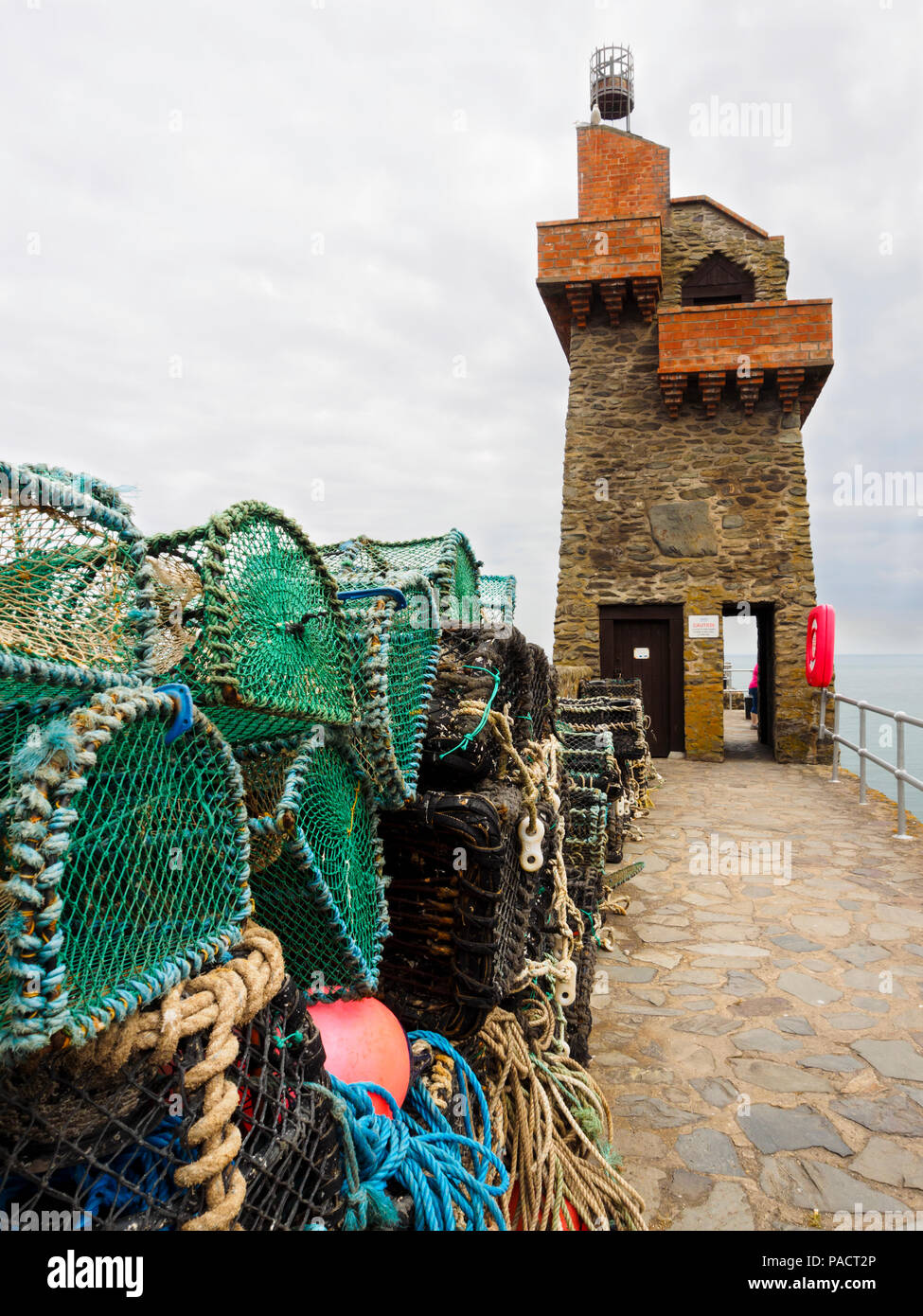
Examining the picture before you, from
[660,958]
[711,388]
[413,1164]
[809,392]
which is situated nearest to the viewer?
[413,1164]

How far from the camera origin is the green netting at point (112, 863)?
72 centimetres

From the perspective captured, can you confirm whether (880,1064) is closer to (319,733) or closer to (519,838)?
(519,838)

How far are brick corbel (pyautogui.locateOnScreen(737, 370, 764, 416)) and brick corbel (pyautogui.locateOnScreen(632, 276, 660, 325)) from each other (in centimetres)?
185

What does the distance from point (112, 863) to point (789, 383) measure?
12139 mm

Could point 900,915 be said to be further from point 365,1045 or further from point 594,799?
point 365,1045

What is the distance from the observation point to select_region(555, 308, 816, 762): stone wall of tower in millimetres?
11195

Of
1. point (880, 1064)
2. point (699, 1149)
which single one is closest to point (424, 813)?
point (699, 1149)

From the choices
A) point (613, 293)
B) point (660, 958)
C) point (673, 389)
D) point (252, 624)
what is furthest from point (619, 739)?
point (613, 293)

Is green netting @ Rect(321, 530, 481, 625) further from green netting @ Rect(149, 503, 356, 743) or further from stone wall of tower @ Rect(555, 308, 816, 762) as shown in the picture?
stone wall of tower @ Rect(555, 308, 816, 762)

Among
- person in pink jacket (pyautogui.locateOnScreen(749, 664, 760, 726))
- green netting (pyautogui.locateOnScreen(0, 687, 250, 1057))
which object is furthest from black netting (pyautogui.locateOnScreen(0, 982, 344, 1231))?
person in pink jacket (pyautogui.locateOnScreen(749, 664, 760, 726))

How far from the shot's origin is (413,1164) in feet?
4.41

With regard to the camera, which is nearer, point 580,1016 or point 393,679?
point 393,679

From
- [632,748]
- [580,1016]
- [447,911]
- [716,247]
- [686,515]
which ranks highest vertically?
[716,247]
